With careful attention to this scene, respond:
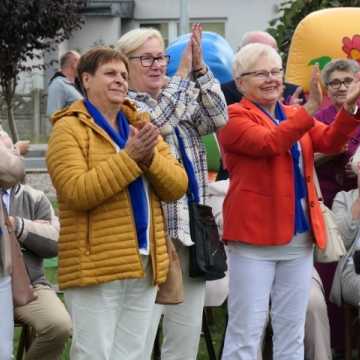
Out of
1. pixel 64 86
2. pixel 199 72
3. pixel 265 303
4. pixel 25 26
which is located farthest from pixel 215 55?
pixel 25 26

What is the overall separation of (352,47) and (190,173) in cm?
300

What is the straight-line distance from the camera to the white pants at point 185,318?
5617 millimetres

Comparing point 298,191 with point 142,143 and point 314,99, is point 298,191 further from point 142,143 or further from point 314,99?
point 142,143

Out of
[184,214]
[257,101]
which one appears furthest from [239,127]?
[184,214]

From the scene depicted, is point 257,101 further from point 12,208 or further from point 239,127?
point 12,208

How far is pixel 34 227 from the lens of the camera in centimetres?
602

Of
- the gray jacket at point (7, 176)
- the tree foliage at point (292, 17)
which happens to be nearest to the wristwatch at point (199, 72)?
the gray jacket at point (7, 176)

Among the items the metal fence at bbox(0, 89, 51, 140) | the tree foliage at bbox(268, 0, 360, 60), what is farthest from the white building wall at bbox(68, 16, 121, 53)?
the tree foliage at bbox(268, 0, 360, 60)

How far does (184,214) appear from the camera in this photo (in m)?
5.53

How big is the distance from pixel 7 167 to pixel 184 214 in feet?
3.04

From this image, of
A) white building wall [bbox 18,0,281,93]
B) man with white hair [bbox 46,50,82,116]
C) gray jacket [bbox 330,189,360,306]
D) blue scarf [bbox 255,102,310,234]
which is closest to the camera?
blue scarf [bbox 255,102,310,234]

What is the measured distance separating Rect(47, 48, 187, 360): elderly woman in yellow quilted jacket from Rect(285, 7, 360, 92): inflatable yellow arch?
329 cm

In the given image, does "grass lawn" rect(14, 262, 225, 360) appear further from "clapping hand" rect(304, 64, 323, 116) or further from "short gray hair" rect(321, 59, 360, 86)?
"clapping hand" rect(304, 64, 323, 116)

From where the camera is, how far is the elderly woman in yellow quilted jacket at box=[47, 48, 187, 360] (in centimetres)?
490
